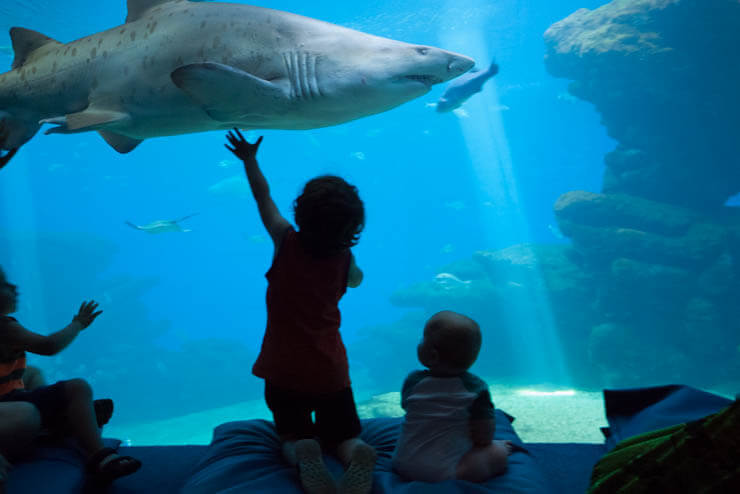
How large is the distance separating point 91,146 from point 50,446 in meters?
51.7

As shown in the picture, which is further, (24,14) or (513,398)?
(24,14)

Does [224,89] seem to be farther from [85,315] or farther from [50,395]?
[50,395]

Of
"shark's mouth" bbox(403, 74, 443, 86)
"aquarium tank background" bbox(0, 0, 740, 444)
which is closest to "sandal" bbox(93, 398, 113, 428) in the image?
→ "shark's mouth" bbox(403, 74, 443, 86)

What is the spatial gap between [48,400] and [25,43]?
6.28ft

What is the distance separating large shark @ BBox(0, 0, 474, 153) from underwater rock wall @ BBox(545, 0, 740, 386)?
554 inches

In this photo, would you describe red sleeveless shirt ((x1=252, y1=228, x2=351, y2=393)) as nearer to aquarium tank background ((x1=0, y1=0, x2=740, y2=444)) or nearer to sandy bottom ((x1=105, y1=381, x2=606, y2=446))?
sandy bottom ((x1=105, y1=381, x2=606, y2=446))

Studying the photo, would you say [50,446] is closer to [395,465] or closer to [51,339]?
[51,339]

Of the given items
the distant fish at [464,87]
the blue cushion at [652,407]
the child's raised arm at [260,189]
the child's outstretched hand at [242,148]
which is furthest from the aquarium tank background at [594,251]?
the child's outstretched hand at [242,148]

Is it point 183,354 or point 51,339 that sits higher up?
point 183,354

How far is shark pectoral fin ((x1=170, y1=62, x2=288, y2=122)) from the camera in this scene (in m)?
1.58

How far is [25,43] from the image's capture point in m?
2.35

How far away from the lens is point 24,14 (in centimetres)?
1479

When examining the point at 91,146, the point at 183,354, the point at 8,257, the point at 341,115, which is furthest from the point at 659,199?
the point at 91,146

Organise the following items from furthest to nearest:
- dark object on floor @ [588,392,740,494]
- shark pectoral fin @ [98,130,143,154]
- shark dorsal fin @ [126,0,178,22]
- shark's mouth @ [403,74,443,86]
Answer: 1. shark pectoral fin @ [98,130,143,154]
2. shark dorsal fin @ [126,0,178,22]
3. shark's mouth @ [403,74,443,86]
4. dark object on floor @ [588,392,740,494]
